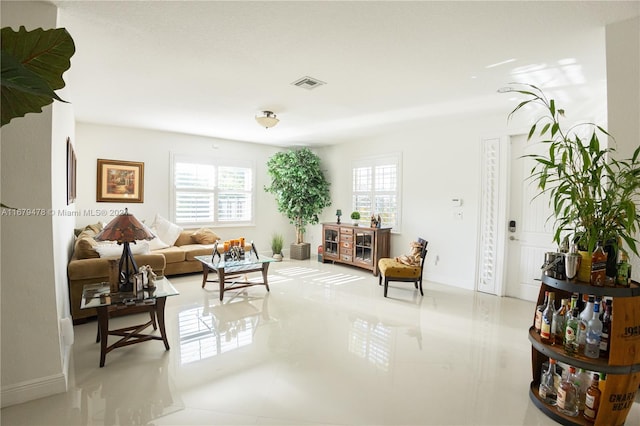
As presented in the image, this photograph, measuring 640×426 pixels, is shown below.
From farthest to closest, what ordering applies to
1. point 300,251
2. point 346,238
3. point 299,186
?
1. point 300,251
2. point 299,186
3. point 346,238

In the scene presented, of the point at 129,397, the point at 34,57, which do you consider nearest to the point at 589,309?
the point at 34,57

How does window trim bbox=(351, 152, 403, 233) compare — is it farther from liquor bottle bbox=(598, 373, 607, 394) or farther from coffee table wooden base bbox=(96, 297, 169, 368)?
coffee table wooden base bbox=(96, 297, 169, 368)

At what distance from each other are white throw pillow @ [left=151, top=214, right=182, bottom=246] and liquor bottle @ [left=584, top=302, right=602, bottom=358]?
557 cm

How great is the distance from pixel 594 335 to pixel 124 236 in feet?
11.1

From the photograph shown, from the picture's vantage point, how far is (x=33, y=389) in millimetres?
2088

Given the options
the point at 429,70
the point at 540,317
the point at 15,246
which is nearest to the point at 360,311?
the point at 540,317

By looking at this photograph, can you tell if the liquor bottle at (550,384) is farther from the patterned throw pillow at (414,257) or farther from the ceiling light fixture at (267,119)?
the ceiling light fixture at (267,119)

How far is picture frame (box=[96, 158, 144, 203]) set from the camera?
5414mm

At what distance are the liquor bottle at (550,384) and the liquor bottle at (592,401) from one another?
183 millimetres

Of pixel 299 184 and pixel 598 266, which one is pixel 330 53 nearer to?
pixel 598 266

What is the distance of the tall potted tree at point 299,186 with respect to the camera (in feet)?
21.9

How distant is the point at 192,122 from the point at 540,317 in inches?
200

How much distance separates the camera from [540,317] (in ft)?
7.04

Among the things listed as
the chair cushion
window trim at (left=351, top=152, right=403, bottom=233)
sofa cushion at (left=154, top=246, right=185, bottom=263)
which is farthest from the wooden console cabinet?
sofa cushion at (left=154, top=246, right=185, bottom=263)
